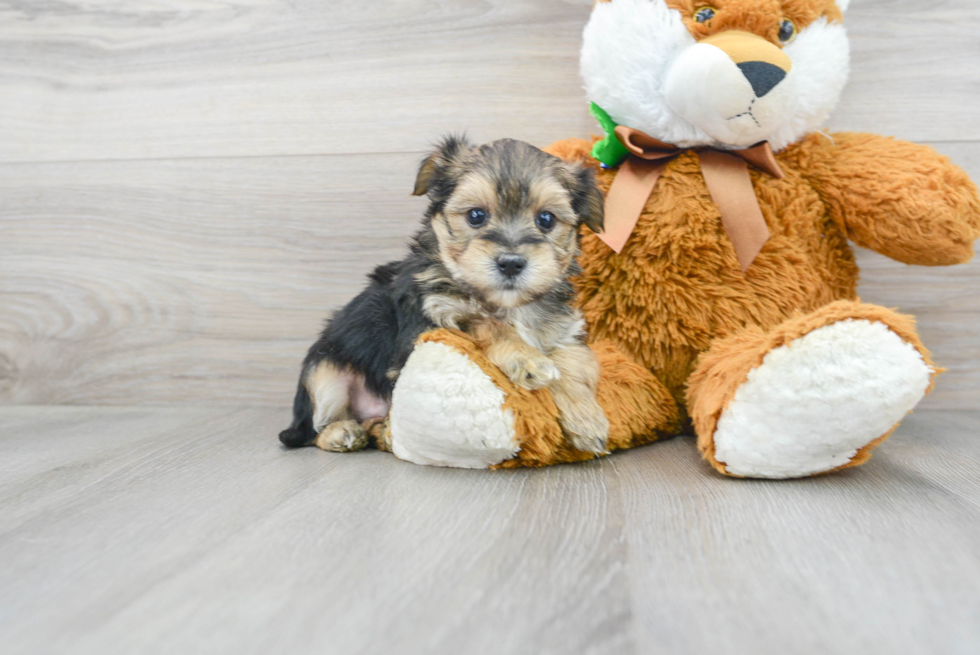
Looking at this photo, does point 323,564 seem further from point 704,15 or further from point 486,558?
point 704,15

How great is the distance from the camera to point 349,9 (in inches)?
80.9

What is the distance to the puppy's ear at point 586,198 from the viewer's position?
144 centimetres

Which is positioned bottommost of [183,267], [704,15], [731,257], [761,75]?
[183,267]

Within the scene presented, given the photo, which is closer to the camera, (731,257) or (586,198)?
(586,198)

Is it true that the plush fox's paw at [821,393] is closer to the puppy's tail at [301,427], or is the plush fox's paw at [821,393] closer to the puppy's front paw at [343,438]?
the puppy's front paw at [343,438]

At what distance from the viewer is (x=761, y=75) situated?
4.73 ft

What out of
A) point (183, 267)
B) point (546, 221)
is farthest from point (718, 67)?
point (183, 267)

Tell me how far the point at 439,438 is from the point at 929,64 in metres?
1.67

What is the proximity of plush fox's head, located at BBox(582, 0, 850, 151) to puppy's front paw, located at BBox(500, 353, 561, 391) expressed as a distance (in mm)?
652

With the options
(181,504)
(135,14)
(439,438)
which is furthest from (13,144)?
(439,438)

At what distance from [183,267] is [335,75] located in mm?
743

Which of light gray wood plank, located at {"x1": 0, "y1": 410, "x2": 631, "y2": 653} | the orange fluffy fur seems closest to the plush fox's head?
the orange fluffy fur

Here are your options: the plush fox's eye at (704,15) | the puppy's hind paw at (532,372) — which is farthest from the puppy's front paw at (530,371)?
the plush fox's eye at (704,15)

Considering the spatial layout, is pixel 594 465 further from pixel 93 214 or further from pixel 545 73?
pixel 93 214
